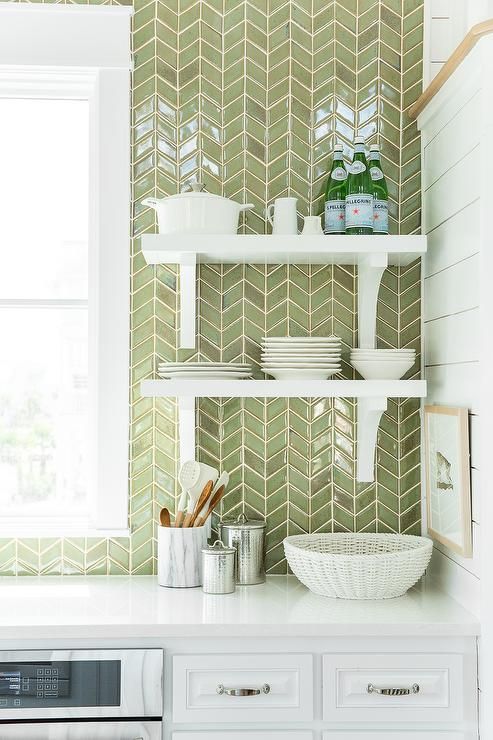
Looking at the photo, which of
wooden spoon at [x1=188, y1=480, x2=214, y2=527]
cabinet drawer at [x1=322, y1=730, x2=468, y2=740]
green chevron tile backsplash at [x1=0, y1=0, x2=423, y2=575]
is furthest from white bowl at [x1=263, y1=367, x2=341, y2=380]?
cabinet drawer at [x1=322, y1=730, x2=468, y2=740]

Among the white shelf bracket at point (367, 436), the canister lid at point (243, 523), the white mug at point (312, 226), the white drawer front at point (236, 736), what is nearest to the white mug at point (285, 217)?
the white mug at point (312, 226)

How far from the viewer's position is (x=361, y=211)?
83.3 inches

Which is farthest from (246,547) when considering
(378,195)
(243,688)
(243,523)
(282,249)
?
(378,195)

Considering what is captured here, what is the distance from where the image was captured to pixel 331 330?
7.63ft

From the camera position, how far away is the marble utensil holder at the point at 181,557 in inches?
83.3

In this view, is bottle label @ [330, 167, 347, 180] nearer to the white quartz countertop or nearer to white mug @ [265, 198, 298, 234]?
white mug @ [265, 198, 298, 234]

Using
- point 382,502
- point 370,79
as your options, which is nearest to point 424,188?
point 370,79

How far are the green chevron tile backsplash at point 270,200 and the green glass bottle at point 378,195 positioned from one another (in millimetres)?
109

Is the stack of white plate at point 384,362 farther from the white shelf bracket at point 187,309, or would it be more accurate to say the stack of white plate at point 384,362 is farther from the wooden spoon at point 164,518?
the wooden spoon at point 164,518

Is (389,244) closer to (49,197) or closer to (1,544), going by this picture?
(49,197)

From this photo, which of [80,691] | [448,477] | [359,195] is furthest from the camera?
[359,195]

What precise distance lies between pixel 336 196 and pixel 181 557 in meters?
1.07

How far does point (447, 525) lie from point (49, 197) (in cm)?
146

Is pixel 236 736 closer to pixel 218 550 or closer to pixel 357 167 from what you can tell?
pixel 218 550
